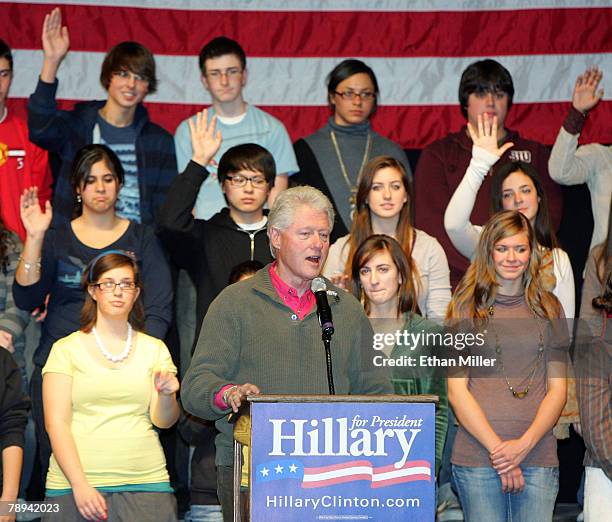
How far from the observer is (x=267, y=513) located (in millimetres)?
3139

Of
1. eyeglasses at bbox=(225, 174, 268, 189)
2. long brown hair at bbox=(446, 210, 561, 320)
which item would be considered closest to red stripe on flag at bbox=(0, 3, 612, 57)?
eyeglasses at bbox=(225, 174, 268, 189)

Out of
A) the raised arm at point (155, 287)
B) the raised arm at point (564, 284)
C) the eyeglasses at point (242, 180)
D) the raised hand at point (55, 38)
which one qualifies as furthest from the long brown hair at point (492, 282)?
the raised hand at point (55, 38)

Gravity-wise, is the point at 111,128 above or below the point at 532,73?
below

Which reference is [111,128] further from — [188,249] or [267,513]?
[267,513]

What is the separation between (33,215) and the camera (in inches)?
217

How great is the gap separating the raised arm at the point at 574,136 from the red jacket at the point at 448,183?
0.10m

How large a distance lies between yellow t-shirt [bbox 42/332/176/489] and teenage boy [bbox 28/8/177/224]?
1.22 meters

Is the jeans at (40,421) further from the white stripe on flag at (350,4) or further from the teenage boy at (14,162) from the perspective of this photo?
the white stripe on flag at (350,4)

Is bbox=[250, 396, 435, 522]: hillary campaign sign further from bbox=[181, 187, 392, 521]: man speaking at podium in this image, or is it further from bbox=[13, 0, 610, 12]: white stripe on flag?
bbox=[13, 0, 610, 12]: white stripe on flag

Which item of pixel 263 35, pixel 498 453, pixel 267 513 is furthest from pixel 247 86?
pixel 267 513

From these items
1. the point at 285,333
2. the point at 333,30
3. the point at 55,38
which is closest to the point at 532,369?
the point at 285,333

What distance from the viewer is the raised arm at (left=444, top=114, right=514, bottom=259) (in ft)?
18.8

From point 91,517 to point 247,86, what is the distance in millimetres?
3037

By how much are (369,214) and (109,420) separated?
170 cm
